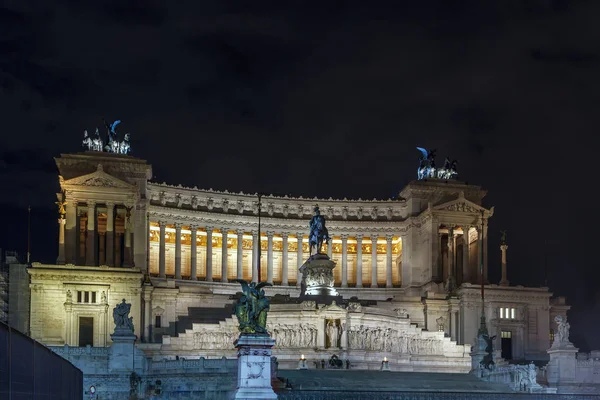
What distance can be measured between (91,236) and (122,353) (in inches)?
1383

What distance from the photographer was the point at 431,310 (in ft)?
332

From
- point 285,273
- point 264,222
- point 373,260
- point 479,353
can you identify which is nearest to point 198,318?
point 285,273

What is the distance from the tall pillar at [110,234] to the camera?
341 ft

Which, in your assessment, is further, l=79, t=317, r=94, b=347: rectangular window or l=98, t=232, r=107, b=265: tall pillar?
l=98, t=232, r=107, b=265: tall pillar

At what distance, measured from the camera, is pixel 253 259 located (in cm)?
11669

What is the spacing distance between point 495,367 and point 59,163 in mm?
52122

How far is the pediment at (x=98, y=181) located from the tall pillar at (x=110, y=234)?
2.02 metres

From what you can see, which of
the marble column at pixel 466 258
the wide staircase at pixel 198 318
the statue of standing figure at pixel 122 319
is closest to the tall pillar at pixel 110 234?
the wide staircase at pixel 198 318

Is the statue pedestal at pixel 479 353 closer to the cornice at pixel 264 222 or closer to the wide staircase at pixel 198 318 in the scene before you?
the wide staircase at pixel 198 318

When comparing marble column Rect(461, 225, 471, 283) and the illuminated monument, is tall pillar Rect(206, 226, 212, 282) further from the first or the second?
marble column Rect(461, 225, 471, 283)

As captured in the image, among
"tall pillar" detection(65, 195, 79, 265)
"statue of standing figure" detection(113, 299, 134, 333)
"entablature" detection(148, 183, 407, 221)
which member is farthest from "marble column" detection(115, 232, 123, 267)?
"statue of standing figure" detection(113, 299, 134, 333)

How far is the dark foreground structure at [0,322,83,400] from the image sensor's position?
2083 cm

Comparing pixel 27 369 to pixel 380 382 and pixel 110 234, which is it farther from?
pixel 110 234

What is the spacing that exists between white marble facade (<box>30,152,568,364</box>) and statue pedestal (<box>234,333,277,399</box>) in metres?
36.6
